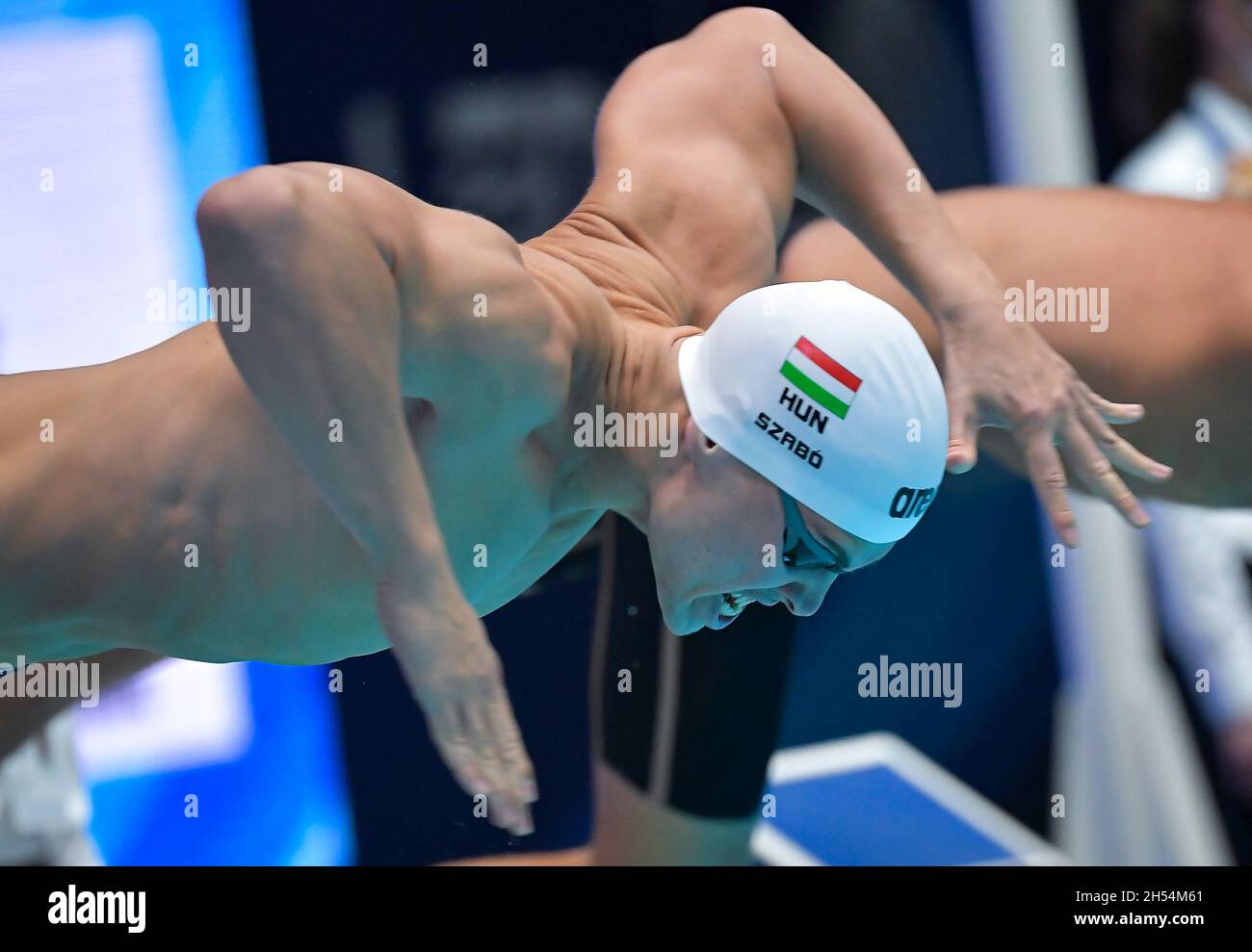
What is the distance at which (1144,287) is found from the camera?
7.47 ft

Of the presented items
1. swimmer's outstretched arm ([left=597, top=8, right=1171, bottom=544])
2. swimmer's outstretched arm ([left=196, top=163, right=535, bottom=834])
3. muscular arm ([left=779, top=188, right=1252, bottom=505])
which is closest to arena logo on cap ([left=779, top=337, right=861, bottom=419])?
swimmer's outstretched arm ([left=597, top=8, right=1171, bottom=544])

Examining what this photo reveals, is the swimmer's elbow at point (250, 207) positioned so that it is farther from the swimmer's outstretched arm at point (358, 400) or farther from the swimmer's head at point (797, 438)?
the swimmer's head at point (797, 438)

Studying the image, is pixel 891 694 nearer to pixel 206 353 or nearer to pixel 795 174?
pixel 795 174

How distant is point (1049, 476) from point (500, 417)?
23.1 inches

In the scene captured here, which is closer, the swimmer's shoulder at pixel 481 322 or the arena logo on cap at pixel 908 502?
the swimmer's shoulder at pixel 481 322

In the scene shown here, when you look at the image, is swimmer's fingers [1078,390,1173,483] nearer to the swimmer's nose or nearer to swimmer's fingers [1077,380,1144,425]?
swimmer's fingers [1077,380,1144,425]

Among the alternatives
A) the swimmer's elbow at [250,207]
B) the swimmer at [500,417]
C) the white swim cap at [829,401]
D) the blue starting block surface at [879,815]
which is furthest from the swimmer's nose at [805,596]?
the blue starting block surface at [879,815]

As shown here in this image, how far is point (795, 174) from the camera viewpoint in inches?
71.4

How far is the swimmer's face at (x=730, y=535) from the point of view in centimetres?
146

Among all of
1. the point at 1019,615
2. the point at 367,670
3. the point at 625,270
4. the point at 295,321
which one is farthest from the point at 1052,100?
the point at 295,321

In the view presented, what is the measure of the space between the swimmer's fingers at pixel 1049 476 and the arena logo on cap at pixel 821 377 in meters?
0.26

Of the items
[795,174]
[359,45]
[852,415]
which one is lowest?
[852,415]

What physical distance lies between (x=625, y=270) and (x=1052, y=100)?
4.99 feet

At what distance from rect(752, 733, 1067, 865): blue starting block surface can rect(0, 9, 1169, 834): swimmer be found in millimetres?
1251
